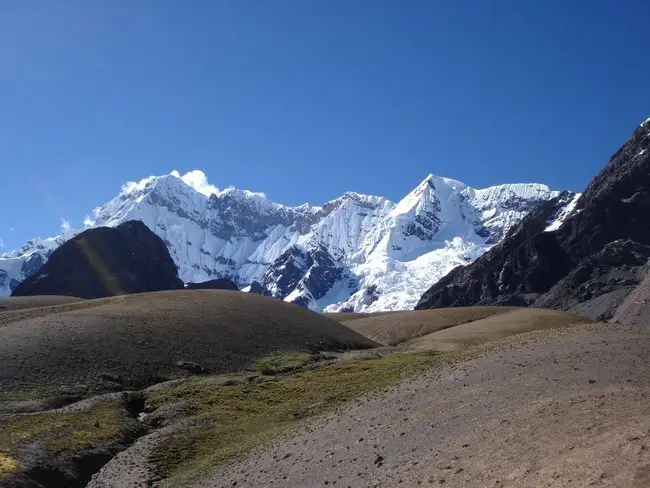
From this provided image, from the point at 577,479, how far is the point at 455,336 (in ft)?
308

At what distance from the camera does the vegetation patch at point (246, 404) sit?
38.0m

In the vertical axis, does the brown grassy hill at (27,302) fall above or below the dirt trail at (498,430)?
above

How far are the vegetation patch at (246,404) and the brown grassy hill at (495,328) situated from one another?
134 ft

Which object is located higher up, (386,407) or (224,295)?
(224,295)

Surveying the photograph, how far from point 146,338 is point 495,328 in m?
71.4

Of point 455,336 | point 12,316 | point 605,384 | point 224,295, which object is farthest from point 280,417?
point 455,336

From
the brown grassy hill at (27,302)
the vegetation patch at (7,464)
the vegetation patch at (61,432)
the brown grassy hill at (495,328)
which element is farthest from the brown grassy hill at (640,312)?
the brown grassy hill at (27,302)

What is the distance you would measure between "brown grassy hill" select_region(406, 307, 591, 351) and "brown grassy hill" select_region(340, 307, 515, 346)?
40.8 feet

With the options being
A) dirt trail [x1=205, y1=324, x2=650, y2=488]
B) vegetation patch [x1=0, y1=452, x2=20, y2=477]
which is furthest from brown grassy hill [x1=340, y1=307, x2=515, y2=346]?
vegetation patch [x1=0, y1=452, x2=20, y2=477]

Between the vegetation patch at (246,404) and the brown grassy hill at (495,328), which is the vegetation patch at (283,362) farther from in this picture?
the brown grassy hill at (495,328)

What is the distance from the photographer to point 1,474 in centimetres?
3278

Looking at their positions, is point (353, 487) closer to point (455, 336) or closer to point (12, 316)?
point (12, 316)

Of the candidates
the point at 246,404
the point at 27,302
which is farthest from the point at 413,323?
the point at 246,404

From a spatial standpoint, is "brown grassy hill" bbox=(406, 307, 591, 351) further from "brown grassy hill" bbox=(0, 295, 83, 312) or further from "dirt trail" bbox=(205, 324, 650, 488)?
"brown grassy hill" bbox=(0, 295, 83, 312)
